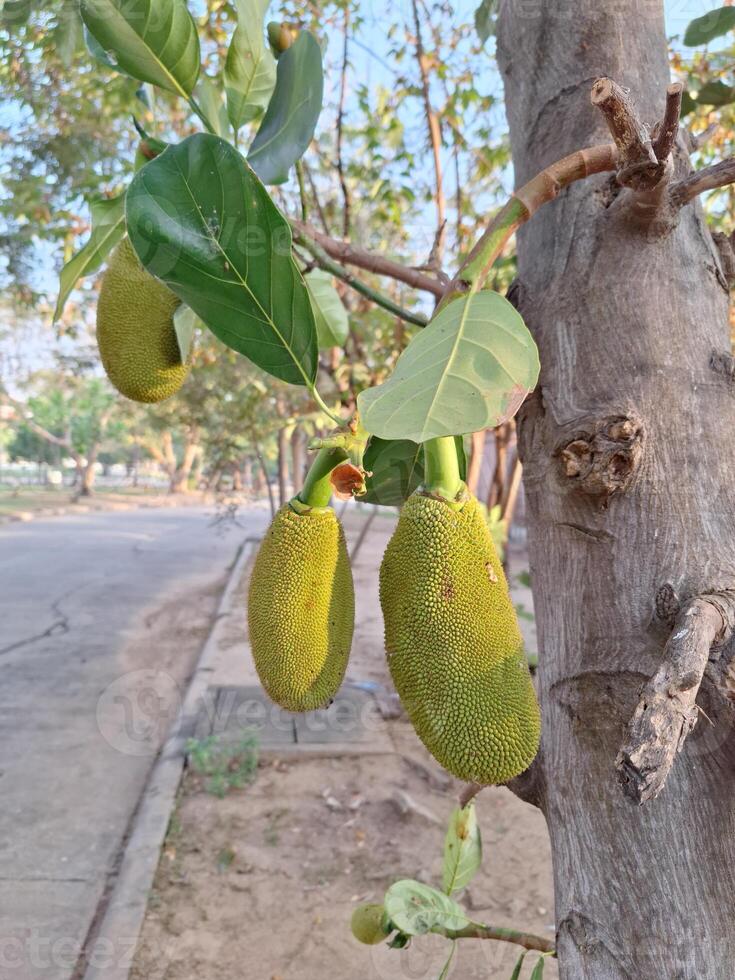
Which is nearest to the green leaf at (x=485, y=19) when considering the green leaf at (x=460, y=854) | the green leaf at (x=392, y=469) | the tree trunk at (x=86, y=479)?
the green leaf at (x=392, y=469)

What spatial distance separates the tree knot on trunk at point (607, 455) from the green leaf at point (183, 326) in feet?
1.27

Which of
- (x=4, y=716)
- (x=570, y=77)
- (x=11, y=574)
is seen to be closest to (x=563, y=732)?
(x=570, y=77)

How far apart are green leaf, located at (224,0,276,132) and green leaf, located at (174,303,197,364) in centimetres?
20

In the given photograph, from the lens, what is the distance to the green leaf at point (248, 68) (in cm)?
70

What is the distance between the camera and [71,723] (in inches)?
126

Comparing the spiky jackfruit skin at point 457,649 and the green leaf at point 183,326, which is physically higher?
the green leaf at point 183,326

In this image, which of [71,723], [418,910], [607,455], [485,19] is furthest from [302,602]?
[71,723]

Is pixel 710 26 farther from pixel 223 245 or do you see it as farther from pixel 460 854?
pixel 460 854

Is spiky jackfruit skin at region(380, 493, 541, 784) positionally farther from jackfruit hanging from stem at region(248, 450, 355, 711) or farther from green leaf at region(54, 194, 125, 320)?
green leaf at region(54, 194, 125, 320)

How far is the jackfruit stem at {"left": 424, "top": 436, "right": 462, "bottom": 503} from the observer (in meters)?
0.51

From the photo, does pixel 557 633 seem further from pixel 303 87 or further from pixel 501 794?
pixel 501 794

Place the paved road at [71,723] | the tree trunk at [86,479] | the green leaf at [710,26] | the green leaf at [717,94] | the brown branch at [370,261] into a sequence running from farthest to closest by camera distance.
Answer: the tree trunk at [86,479] → the paved road at [71,723] → the green leaf at [717,94] → the green leaf at [710,26] → the brown branch at [370,261]

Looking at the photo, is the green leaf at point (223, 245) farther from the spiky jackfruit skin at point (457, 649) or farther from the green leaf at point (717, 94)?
the green leaf at point (717, 94)

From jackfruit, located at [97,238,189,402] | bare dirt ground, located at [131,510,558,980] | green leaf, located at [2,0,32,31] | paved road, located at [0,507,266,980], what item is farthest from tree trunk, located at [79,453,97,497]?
jackfruit, located at [97,238,189,402]
